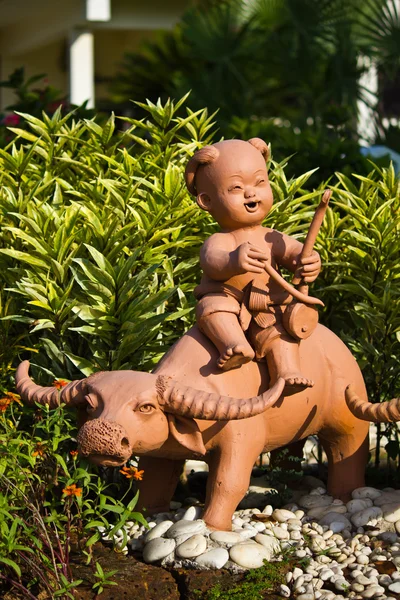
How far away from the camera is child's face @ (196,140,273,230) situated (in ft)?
12.3

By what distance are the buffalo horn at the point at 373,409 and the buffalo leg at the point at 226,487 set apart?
56 cm

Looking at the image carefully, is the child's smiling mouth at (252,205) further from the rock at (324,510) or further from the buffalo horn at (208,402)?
the rock at (324,510)

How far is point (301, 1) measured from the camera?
1222 cm

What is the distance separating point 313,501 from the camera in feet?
13.6

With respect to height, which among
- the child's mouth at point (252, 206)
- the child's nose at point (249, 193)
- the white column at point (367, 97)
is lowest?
the child's mouth at point (252, 206)

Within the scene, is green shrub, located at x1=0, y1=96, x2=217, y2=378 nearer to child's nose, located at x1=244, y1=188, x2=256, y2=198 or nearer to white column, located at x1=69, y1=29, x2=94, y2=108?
child's nose, located at x1=244, y1=188, x2=256, y2=198

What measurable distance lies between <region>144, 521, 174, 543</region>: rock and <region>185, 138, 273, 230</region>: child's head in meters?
1.24

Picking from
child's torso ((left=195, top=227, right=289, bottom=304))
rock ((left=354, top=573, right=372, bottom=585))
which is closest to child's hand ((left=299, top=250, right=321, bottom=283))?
child's torso ((left=195, top=227, right=289, bottom=304))

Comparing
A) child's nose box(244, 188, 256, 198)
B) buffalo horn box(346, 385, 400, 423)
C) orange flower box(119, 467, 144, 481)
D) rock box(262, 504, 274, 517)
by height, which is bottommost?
rock box(262, 504, 274, 517)

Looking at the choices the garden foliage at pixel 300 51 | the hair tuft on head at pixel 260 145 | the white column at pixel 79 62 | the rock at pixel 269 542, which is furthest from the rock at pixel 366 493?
the white column at pixel 79 62

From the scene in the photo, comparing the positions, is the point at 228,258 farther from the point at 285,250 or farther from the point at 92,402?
the point at 92,402

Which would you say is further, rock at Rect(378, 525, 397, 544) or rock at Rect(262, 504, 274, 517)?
rock at Rect(262, 504, 274, 517)

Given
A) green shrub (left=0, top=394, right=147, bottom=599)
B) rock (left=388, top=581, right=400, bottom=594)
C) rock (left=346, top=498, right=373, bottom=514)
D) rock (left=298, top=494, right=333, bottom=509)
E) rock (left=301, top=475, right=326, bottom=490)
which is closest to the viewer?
green shrub (left=0, top=394, right=147, bottom=599)

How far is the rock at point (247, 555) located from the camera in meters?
3.50
